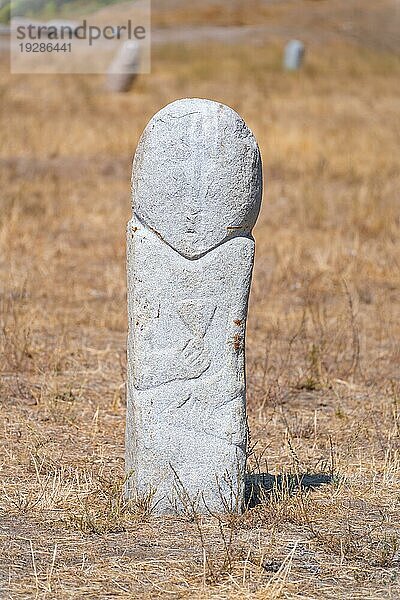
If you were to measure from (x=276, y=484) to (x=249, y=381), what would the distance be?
227cm

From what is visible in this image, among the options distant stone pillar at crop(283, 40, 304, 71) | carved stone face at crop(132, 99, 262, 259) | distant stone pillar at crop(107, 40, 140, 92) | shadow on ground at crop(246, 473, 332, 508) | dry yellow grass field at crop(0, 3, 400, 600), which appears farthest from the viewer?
distant stone pillar at crop(283, 40, 304, 71)

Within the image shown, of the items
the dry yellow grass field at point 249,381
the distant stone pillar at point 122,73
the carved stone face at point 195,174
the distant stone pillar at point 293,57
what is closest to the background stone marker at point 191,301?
the carved stone face at point 195,174

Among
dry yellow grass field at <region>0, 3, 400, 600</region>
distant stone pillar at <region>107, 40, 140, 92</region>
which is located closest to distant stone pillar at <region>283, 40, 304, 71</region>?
Answer: distant stone pillar at <region>107, 40, 140, 92</region>

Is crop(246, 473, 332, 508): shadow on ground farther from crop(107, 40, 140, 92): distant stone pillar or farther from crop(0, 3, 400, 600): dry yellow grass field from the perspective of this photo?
crop(107, 40, 140, 92): distant stone pillar

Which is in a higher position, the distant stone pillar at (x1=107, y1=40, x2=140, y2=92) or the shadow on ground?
the shadow on ground

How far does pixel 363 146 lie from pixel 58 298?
9.18 m

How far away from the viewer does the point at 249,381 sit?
7.40 metres

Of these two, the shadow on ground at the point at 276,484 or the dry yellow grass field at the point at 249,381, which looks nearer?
the dry yellow grass field at the point at 249,381

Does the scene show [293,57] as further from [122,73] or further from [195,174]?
[195,174]

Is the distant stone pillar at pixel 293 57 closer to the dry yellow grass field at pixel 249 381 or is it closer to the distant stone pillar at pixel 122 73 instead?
the distant stone pillar at pixel 122 73

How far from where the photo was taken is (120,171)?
1546 cm

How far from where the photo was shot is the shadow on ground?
5051 mm

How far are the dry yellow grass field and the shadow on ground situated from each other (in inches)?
0.8

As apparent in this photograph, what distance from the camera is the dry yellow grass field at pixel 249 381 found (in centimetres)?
440
